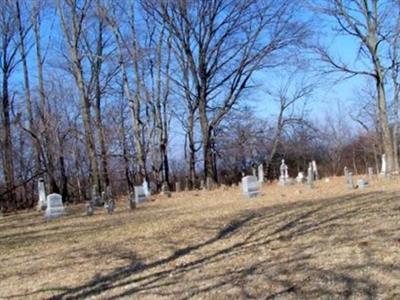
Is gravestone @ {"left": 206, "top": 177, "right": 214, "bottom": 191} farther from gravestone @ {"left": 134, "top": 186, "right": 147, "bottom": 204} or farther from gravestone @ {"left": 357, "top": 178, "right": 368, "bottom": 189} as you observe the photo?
gravestone @ {"left": 357, "top": 178, "right": 368, "bottom": 189}

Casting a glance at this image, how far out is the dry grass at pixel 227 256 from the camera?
17.3 feet

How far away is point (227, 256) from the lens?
712cm

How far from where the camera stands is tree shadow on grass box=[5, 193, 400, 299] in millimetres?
5133

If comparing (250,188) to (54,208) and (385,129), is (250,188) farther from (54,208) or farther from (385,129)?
(385,129)

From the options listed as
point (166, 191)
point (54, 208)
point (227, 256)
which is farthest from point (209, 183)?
point (227, 256)

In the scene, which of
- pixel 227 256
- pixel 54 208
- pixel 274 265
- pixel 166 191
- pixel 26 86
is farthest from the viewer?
pixel 26 86

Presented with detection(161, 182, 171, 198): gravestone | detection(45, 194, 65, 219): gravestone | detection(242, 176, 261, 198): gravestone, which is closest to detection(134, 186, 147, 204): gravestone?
detection(161, 182, 171, 198): gravestone

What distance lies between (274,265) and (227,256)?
3.90ft

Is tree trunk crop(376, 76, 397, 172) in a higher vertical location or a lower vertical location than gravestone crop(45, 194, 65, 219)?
higher

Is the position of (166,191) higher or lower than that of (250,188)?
higher

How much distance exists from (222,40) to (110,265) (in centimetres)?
2122

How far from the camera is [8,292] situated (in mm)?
6730

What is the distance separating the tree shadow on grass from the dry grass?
1 centimetres

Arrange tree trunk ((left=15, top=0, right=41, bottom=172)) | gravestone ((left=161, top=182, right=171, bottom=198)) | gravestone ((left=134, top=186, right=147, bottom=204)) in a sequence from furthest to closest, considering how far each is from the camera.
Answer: tree trunk ((left=15, top=0, right=41, bottom=172)), gravestone ((left=161, top=182, right=171, bottom=198)), gravestone ((left=134, top=186, right=147, bottom=204))
